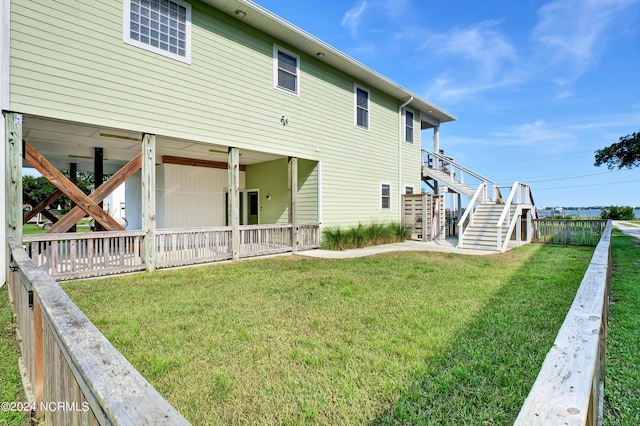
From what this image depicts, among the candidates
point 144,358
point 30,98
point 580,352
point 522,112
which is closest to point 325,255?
point 144,358

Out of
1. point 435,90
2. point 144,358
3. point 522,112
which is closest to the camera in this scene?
point 144,358

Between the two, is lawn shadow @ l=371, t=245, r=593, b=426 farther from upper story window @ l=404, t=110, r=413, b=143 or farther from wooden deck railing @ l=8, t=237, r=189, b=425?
upper story window @ l=404, t=110, r=413, b=143

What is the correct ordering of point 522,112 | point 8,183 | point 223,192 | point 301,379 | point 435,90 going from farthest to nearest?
1. point 522,112
2. point 435,90
3. point 223,192
4. point 8,183
5. point 301,379

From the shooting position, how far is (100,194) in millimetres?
6914

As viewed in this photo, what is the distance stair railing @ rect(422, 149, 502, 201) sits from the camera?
14.4 meters

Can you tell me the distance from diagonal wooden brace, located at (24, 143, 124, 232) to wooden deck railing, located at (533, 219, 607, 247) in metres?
16.1

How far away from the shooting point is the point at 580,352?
44.4 inches

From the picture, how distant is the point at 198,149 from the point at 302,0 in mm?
7016

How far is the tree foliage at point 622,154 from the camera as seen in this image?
603 inches

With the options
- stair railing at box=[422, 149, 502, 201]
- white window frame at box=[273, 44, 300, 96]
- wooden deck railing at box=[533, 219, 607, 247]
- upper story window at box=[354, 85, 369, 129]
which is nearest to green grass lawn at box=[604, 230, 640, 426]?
wooden deck railing at box=[533, 219, 607, 247]

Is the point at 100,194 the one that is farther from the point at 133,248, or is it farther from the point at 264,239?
the point at 264,239

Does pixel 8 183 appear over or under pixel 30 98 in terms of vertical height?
under

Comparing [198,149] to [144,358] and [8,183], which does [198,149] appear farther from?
[144,358]

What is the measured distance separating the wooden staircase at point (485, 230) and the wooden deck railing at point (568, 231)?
266 centimetres
